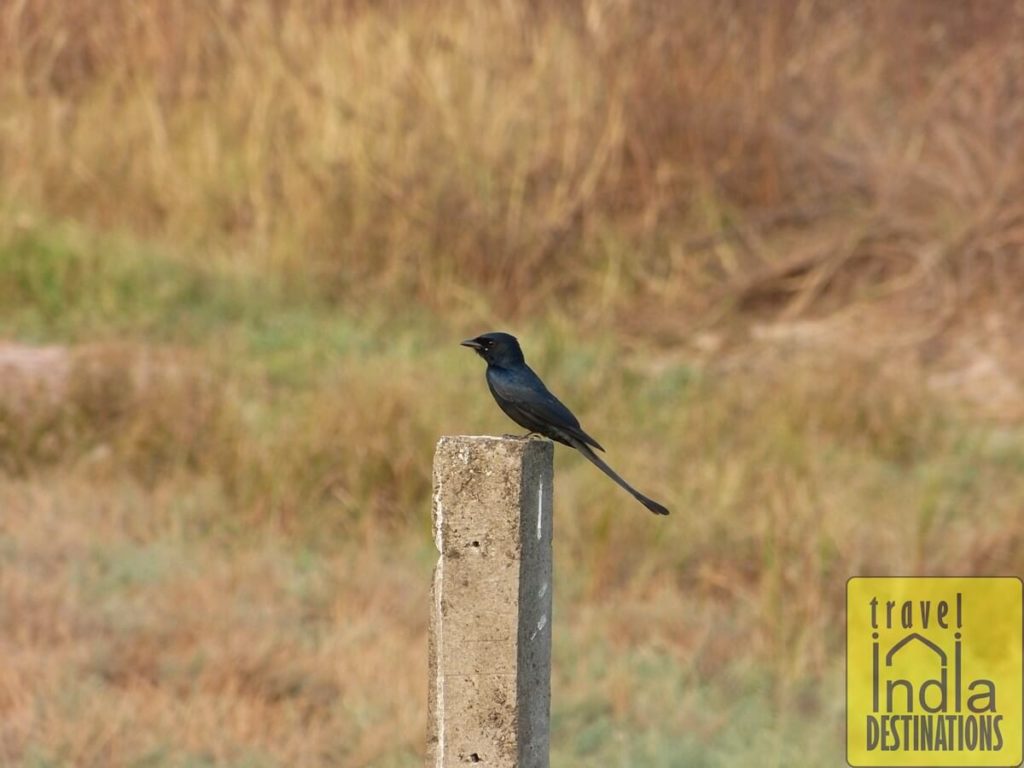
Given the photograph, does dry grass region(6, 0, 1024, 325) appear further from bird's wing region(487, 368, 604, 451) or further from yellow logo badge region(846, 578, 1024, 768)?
bird's wing region(487, 368, 604, 451)

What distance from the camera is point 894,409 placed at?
25.8 feet

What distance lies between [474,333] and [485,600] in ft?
22.0

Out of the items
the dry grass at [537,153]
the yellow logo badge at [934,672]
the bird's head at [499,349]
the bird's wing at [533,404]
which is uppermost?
the dry grass at [537,153]

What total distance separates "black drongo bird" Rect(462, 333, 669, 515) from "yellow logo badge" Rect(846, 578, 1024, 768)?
182 cm

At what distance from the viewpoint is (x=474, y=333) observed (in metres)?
9.27

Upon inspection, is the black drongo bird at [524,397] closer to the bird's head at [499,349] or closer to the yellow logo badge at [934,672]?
the bird's head at [499,349]

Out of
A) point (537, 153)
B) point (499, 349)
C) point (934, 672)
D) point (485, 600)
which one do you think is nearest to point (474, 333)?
point (537, 153)

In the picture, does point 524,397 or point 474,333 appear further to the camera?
point 474,333

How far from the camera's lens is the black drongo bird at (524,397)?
3.16 meters

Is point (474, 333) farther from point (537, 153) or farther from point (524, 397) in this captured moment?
point (524, 397)

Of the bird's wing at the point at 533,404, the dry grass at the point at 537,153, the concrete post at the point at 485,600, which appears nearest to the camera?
the concrete post at the point at 485,600

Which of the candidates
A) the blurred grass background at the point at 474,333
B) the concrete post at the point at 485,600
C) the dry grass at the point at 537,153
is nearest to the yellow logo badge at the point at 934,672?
the blurred grass background at the point at 474,333

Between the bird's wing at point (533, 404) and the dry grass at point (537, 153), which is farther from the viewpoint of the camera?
the dry grass at point (537, 153)

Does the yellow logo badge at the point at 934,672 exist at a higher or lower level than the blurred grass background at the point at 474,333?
lower
